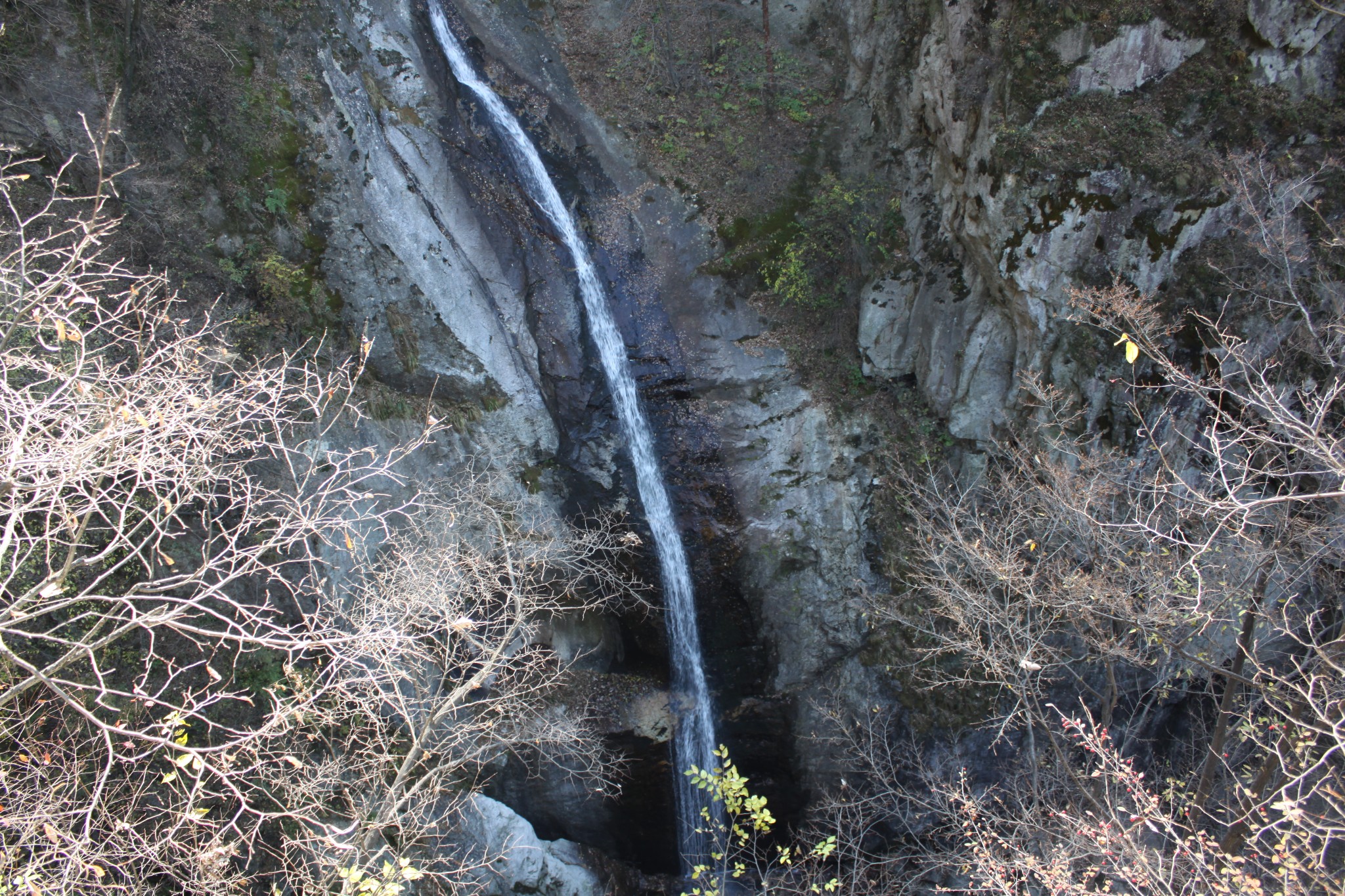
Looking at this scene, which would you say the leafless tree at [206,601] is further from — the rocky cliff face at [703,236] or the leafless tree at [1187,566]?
the leafless tree at [1187,566]

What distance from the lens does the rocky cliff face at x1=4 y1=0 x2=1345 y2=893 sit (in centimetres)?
791

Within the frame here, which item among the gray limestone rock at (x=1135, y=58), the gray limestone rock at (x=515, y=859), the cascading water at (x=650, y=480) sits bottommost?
the gray limestone rock at (x=515, y=859)

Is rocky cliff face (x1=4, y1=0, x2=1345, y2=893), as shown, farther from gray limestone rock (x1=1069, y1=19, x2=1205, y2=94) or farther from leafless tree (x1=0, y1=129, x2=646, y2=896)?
leafless tree (x1=0, y1=129, x2=646, y2=896)

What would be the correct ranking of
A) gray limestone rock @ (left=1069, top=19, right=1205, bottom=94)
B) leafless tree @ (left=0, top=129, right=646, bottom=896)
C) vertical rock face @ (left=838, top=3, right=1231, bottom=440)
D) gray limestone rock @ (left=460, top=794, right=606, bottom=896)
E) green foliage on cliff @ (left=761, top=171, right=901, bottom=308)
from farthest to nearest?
green foliage on cliff @ (left=761, top=171, right=901, bottom=308), gray limestone rock @ (left=460, top=794, right=606, bottom=896), vertical rock face @ (left=838, top=3, right=1231, bottom=440), gray limestone rock @ (left=1069, top=19, right=1205, bottom=94), leafless tree @ (left=0, top=129, right=646, bottom=896)

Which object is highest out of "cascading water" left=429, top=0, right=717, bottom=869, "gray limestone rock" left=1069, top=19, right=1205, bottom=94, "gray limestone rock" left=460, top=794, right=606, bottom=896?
"gray limestone rock" left=1069, top=19, right=1205, bottom=94

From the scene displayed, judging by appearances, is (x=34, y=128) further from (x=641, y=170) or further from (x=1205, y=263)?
(x=1205, y=263)

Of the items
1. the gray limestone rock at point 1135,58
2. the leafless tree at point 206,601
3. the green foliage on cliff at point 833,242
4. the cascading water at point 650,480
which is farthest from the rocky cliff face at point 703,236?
the leafless tree at point 206,601

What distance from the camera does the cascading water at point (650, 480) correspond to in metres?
11.0

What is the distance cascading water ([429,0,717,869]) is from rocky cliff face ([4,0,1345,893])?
242mm

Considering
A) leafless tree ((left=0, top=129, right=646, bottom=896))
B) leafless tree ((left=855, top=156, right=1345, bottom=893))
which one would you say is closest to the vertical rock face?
leafless tree ((left=855, top=156, right=1345, bottom=893))

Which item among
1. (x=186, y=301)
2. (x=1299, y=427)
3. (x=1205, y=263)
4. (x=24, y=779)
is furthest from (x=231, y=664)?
(x=1205, y=263)

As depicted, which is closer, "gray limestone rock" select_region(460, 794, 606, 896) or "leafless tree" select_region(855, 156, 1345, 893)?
"leafless tree" select_region(855, 156, 1345, 893)

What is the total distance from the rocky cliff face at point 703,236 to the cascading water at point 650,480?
24cm

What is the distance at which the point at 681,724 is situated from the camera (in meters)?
11.0
